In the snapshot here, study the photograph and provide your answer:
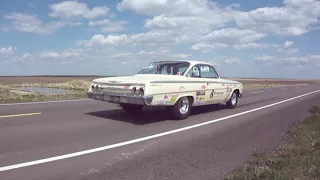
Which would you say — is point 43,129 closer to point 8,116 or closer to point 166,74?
point 8,116

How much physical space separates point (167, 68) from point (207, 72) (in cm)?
162

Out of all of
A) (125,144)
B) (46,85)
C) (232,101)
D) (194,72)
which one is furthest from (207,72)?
→ (46,85)

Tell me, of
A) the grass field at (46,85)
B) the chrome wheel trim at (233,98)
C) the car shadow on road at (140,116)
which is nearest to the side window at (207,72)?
the car shadow on road at (140,116)

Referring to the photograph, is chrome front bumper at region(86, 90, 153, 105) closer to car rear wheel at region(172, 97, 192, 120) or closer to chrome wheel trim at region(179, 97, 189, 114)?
car rear wheel at region(172, 97, 192, 120)

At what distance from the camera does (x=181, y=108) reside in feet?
30.1

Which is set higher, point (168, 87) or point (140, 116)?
point (168, 87)

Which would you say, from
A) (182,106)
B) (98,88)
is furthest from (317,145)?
(98,88)

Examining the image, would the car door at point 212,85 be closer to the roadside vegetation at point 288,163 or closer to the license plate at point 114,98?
the license plate at point 114,98

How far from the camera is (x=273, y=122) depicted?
9555 millimetres

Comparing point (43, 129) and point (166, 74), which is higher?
point (166, 74)

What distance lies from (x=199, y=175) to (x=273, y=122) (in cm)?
580

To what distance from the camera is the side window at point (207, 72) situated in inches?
409

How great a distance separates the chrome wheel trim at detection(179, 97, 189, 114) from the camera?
30.0ft

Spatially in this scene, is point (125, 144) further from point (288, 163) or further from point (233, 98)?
point (233, 98)
